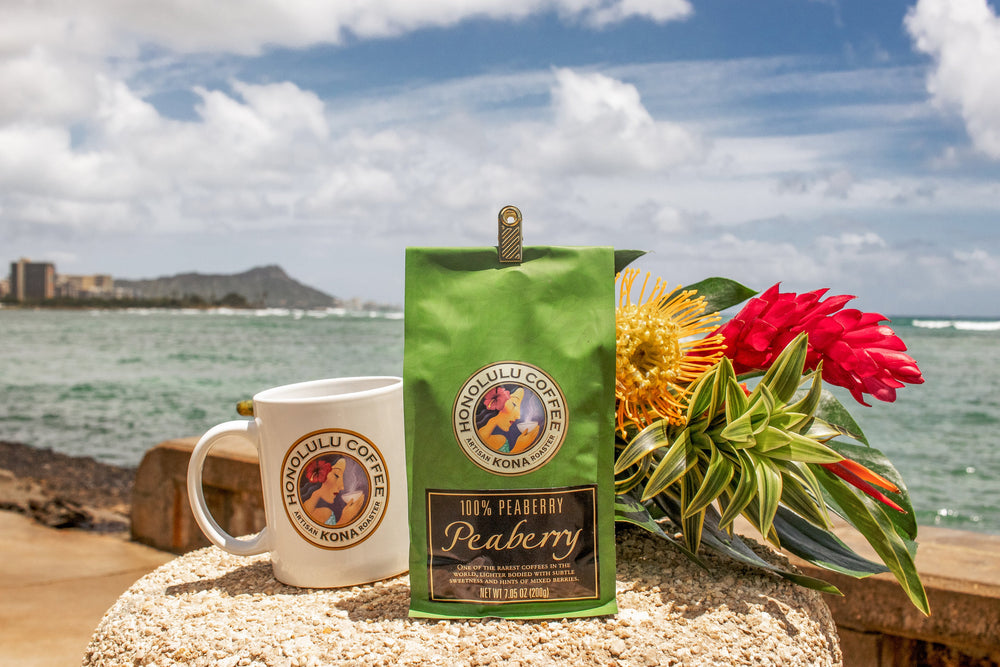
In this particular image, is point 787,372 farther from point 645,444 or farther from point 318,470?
point 318,470

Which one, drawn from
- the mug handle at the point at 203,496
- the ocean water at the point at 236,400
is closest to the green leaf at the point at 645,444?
the mug handle at the point at 203,496

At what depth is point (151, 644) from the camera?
0.77 metres

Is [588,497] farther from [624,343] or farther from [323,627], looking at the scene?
[323,627]

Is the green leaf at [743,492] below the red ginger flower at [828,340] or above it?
below

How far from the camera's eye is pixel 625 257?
87cm

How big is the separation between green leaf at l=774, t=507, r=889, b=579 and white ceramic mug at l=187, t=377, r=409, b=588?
0.49m

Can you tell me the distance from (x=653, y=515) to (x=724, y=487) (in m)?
0.17

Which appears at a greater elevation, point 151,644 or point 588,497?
point 588,497

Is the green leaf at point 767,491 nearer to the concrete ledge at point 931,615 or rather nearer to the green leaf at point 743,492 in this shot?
the green leaf at point 743,492

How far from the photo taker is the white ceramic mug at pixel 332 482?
2.66 feet

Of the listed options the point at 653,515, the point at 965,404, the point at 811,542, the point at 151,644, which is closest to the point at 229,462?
the point at 151,644

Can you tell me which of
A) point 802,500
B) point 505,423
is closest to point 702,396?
point 802,500

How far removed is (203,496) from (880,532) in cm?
84

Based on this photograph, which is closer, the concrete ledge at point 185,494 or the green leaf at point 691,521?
the green leaf at point 691,521
